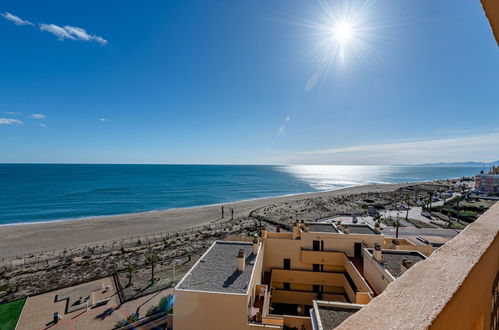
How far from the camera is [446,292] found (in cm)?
125

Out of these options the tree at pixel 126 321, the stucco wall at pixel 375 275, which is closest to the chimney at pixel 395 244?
the stucco wall at pixel 375 275

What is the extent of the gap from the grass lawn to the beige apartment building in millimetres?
11896

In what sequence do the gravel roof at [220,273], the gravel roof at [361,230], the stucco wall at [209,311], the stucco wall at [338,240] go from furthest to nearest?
the gravel roof at [361,230] < the stucco wall at [338,240] < the gravel roof at [220,273] < the stucco wall at [209,311]

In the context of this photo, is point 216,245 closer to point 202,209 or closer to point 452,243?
point 452,243

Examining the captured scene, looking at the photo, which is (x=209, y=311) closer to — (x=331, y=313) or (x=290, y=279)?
(x=331, y=313)

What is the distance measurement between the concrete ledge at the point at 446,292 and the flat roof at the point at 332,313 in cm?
835

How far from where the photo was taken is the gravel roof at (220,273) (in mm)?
10463

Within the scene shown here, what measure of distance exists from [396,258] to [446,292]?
1524cm

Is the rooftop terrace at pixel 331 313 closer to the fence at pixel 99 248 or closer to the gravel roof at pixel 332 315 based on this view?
the gravel roof at pixel 332 315

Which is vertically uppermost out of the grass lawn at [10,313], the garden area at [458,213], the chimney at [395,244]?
the chimney at [395,244]

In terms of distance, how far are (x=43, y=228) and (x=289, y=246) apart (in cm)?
3899

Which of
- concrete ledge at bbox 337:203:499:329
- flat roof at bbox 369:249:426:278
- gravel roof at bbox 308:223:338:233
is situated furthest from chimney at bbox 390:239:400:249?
concrete ledge at bbox 337:203:499:329

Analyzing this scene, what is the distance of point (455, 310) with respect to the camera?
1.22 metres

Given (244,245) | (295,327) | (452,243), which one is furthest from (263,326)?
(452,243)
